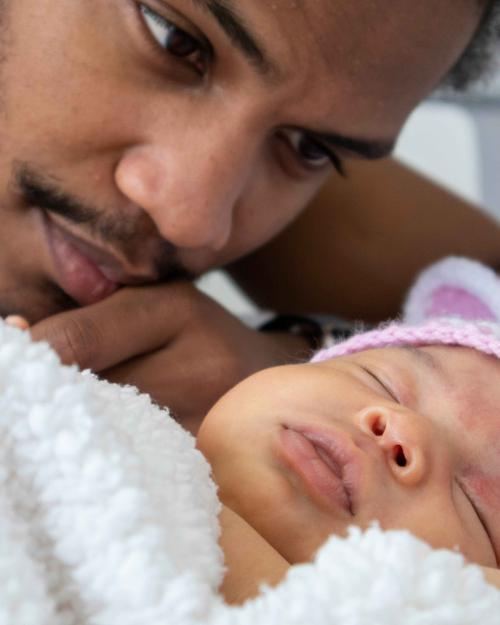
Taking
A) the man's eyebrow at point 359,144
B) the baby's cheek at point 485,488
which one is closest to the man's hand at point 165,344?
the man's eyebrow at point 359,144

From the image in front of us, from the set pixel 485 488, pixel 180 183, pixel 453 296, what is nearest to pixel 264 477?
pixel 485 488

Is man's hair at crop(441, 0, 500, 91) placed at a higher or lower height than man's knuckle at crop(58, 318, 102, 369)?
higher

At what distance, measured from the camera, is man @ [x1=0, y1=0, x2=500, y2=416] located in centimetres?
81

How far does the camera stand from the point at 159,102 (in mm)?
828

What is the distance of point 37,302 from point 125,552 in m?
0.52

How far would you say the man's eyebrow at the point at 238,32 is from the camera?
78 centimetres

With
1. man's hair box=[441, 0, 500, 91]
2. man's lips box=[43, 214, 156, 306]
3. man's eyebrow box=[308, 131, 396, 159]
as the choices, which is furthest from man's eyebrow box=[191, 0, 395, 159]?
man's hair box=[441, 0, 500, 91]

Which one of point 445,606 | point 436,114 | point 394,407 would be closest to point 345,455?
point 394,407

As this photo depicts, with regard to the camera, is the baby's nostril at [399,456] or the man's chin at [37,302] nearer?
the baby's nostril at [399,456]

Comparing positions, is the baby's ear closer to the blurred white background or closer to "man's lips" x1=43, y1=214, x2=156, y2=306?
"man's lips" x1=43, y1=214, x2=156, y2=306

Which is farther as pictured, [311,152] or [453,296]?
[453,296]

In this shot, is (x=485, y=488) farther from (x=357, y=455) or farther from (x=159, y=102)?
(x=159, y=102)

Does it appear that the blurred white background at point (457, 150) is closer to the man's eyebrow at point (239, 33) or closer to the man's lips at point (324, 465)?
the man's eyebrow at point (239, 33)

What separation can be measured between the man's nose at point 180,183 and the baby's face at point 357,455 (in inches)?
7.2
